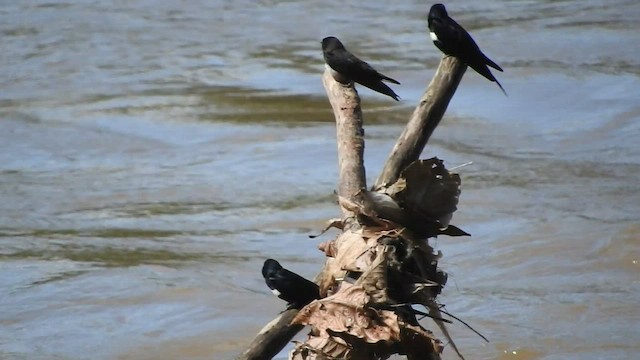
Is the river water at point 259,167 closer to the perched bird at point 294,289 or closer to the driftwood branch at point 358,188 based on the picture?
the perched bird at point 294,289

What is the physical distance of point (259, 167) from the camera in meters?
6.14

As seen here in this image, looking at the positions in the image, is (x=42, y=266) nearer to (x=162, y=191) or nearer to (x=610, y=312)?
(x=162, y=191)

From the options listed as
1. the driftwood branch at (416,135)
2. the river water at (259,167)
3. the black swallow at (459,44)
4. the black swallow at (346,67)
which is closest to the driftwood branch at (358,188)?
the driftwood branch at (416,135)

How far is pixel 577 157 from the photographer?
616 cm

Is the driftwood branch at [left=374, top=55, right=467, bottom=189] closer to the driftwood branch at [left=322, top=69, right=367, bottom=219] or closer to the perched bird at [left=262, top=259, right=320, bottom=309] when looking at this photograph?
the driftwood branch at [left=322, top=69, right=367, bottom=219]

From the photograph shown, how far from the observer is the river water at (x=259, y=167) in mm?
4406

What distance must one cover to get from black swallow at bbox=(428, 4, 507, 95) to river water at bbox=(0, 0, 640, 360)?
1264 millimetres

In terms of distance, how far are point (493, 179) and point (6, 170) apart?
2.25m

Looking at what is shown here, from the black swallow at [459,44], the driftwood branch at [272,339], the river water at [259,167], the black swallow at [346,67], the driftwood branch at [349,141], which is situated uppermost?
the black swallow at [459,44]

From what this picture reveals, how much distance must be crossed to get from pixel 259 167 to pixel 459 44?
3.43 meters

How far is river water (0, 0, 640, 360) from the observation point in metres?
4.41

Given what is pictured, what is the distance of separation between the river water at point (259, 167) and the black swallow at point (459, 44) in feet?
4.15

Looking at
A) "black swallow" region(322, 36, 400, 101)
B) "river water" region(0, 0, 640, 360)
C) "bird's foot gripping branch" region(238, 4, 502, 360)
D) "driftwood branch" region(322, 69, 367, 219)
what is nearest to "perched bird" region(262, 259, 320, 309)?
"bird's foot gripping branch" region(238, 4, 502, 360)

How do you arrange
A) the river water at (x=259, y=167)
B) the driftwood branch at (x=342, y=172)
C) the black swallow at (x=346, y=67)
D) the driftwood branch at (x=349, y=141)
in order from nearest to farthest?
the driftwood branch at (x=342, y=172)
the driftwood branch at (x=349, y=141)
the black swallow at (x=346, y=67)
the river water at (x=259, y=167)
